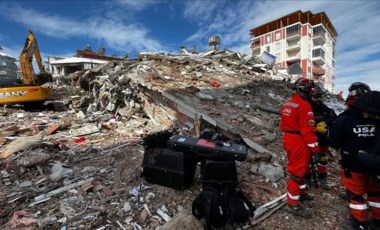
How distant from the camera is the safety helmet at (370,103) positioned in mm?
2285

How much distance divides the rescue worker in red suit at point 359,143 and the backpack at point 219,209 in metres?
1.08

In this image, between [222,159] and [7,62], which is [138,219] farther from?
[7,62]

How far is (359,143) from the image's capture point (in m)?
2.46

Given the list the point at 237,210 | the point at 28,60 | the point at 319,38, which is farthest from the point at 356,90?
the point at 319,38

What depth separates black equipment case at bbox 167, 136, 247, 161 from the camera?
2752 millimetres

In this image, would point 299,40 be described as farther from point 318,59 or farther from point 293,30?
point 318,59

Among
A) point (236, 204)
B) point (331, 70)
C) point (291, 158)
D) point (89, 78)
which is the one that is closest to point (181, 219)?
point (236, 204)

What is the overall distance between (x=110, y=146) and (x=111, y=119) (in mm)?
3242

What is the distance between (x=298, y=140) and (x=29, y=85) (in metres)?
13.9

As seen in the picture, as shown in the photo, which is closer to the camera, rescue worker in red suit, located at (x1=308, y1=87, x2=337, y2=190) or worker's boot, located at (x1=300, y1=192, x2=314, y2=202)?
worker's boot, located at (x1=300, y1=192, x2=314, y2=202)

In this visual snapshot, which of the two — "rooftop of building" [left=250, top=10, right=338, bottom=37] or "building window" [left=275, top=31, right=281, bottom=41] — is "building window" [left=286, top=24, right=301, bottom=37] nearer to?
"building window" [left=275, top=31, right=281, bottom=41]

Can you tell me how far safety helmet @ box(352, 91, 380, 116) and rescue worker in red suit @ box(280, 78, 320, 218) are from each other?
0.59m

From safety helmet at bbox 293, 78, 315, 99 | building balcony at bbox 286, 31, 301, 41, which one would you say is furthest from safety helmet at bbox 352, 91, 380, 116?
building balcony at bbox 286, 31, 301, 41

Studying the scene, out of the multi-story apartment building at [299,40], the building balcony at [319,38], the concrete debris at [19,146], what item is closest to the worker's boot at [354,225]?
the concrete debris at [19,146]
